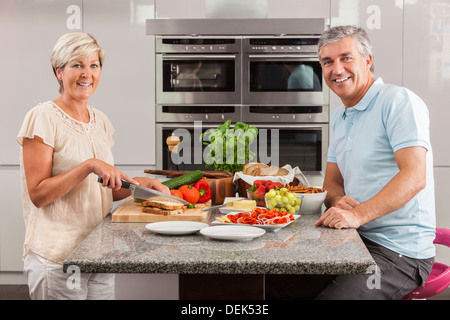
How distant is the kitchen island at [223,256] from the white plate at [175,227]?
0.07 feet

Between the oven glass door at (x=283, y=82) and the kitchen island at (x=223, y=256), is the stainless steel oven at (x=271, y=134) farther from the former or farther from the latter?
the kitchen island at (x=223, y=256)

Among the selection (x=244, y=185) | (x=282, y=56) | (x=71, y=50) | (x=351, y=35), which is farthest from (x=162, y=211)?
(x=282, y=56)

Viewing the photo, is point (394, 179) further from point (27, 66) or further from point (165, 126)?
point (27, 66)

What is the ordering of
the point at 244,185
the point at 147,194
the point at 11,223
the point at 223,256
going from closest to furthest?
1. the point at 223,256
2. the point at 147,194
3. the point at 244,185
4. the point at 11,223

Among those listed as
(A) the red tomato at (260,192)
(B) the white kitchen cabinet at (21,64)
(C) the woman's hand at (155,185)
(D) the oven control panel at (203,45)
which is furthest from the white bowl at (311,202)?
(B) the white kitchen cabinet at (21,64)

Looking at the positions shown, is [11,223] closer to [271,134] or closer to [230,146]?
[271,134]

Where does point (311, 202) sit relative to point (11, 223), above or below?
above

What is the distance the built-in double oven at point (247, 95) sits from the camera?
157 inches

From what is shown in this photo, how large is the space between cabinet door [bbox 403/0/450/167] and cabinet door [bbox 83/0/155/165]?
1.95 meters

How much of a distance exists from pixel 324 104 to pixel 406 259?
220 cm

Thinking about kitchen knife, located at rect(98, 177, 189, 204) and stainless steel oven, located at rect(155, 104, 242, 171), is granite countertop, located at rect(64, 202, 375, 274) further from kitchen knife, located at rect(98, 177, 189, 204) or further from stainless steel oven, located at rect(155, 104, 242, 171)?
stainless steel oven, located at rect(155, 104, 242, 171)

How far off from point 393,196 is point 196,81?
2415 mm

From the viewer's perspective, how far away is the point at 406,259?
1995 millimetres

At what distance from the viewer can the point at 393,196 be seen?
1.90 metres
